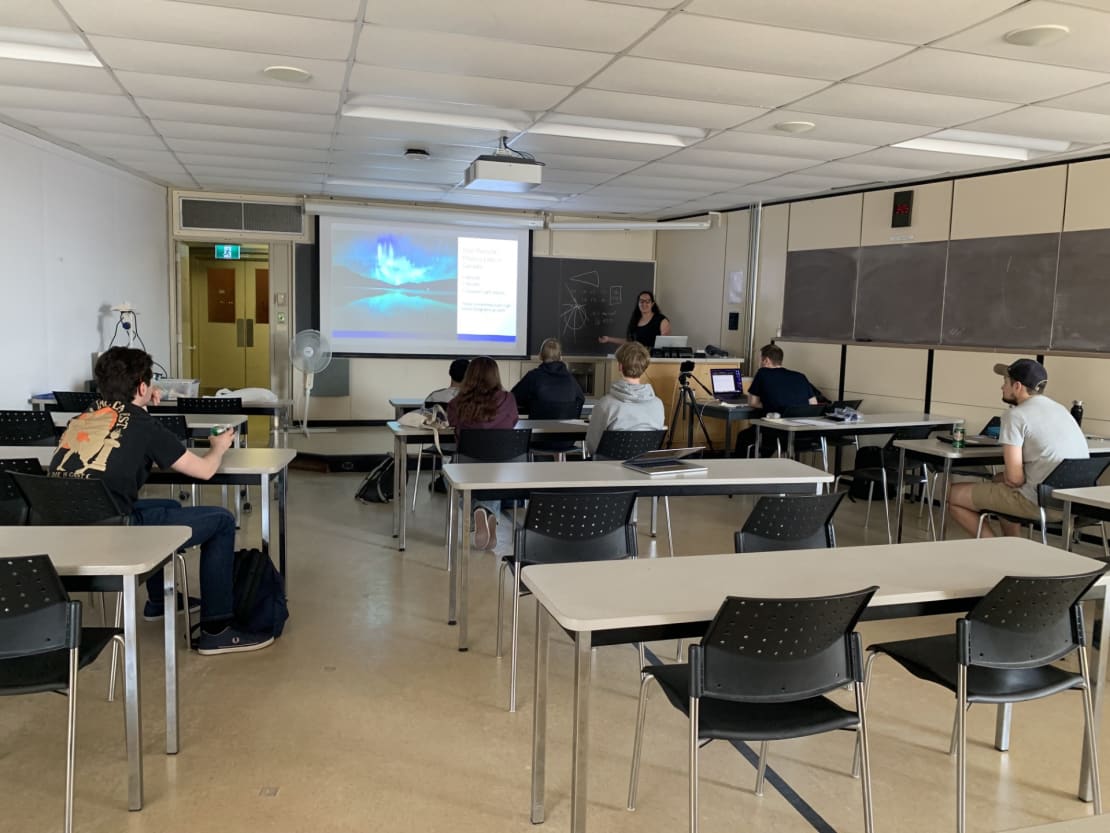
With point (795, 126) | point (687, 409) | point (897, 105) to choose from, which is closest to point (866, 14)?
point (897, 105)

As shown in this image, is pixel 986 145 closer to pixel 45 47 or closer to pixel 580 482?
pixel 580 482

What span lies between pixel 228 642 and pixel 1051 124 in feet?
17.5

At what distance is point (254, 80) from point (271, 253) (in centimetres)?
542

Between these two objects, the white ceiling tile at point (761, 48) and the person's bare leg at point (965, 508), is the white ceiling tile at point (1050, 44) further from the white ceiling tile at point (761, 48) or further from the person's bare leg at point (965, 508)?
the person's bare leg at point (965, 508)

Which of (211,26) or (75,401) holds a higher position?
(211,26)

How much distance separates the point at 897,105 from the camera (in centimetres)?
472

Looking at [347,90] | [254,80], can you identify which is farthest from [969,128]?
[254,80]

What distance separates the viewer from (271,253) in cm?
973

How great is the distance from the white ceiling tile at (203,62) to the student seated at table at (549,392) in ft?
7.79

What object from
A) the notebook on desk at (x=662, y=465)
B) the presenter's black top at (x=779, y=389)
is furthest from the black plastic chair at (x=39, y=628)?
the presenter's black top at (x=779, y=389)

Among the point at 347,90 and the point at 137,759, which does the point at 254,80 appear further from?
the point at 137,759

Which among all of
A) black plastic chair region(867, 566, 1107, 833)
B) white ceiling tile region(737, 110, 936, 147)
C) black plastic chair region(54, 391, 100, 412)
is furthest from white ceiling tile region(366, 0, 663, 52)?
black plastic chair region(54, 391, 100, 412)

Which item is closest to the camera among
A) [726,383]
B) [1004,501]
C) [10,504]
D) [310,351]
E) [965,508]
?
[10,504]

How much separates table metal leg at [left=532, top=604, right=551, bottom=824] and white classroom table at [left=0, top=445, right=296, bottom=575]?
5.82 ft
